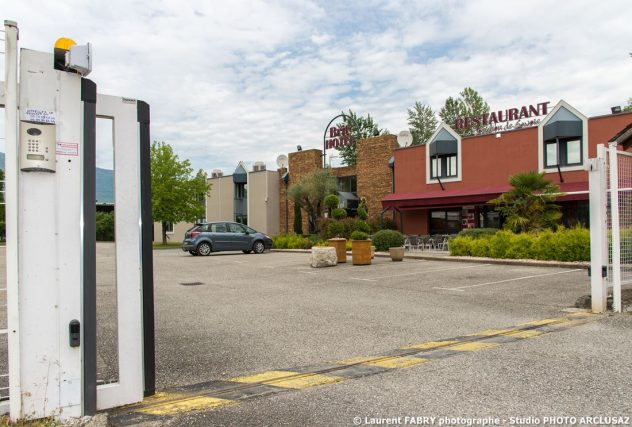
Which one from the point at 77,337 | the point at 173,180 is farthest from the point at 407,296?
the point at 173,180

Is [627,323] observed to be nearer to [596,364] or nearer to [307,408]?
[596,364]

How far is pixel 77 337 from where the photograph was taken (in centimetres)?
347

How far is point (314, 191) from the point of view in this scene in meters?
36.1

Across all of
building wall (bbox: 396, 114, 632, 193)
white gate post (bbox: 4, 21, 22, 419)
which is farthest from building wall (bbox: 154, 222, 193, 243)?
white gate post (bbox: 4, 21, 22, 419)

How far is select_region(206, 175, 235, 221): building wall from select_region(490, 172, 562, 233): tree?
99.7ft

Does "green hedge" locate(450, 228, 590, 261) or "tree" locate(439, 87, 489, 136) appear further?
"tree" locate(439, 87, 489, 136)

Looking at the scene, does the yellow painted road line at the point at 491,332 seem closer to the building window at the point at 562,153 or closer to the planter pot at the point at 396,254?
the planter pot at the point at 396,254

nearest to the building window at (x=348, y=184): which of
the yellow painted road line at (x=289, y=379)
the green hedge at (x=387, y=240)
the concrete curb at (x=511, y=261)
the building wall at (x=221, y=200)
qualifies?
the building wall at (x=221, y=200)

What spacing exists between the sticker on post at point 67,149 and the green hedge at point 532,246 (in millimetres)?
15453

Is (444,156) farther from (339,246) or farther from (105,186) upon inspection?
(105,186)

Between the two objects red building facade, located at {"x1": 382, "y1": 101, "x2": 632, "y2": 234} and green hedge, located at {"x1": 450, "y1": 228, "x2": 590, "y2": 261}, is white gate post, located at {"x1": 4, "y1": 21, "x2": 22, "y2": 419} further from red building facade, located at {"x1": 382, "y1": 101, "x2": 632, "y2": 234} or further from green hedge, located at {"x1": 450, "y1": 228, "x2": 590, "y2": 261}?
red building facade, located at {"x1": 382, "y1": 101, "x2": 632, "y2": 234}

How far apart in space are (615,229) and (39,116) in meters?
7.33

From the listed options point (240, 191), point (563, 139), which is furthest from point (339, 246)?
point (240, 191)

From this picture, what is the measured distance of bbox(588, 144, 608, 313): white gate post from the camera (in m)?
7.58
